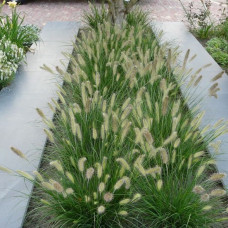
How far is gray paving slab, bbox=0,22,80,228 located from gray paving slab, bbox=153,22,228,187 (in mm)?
1540

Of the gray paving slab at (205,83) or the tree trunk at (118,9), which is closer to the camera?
the gray paving slab at (205,83)

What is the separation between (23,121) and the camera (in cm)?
354

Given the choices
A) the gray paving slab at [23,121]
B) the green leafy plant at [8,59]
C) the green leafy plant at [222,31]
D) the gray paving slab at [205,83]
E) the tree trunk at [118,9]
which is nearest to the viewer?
the gray paving slab at [23,121]

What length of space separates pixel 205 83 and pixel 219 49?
1.32 m

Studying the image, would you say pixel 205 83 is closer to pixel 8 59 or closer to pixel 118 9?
pixel 118 9

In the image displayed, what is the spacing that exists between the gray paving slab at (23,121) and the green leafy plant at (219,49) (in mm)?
2290

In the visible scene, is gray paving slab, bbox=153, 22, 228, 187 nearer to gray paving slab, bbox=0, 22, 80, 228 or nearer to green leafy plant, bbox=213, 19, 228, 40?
green leafy plant, bbox=213, 19, 228, 40

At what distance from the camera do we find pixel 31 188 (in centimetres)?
260

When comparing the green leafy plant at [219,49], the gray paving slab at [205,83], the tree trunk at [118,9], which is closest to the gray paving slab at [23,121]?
the tree trunk at [118,9]

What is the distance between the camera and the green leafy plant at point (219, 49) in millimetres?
5114

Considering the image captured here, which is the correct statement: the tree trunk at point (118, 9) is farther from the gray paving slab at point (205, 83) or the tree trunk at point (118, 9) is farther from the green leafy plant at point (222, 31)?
the green leafy plant at point (222, 31)

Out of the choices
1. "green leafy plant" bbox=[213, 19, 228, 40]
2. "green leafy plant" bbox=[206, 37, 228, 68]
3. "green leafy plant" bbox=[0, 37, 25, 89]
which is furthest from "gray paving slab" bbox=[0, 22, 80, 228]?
"green leafy plant" bbox=[213, 19, 228, 40]

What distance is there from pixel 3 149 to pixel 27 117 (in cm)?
60

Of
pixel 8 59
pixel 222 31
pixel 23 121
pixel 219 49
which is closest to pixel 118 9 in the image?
pixel 219 49
